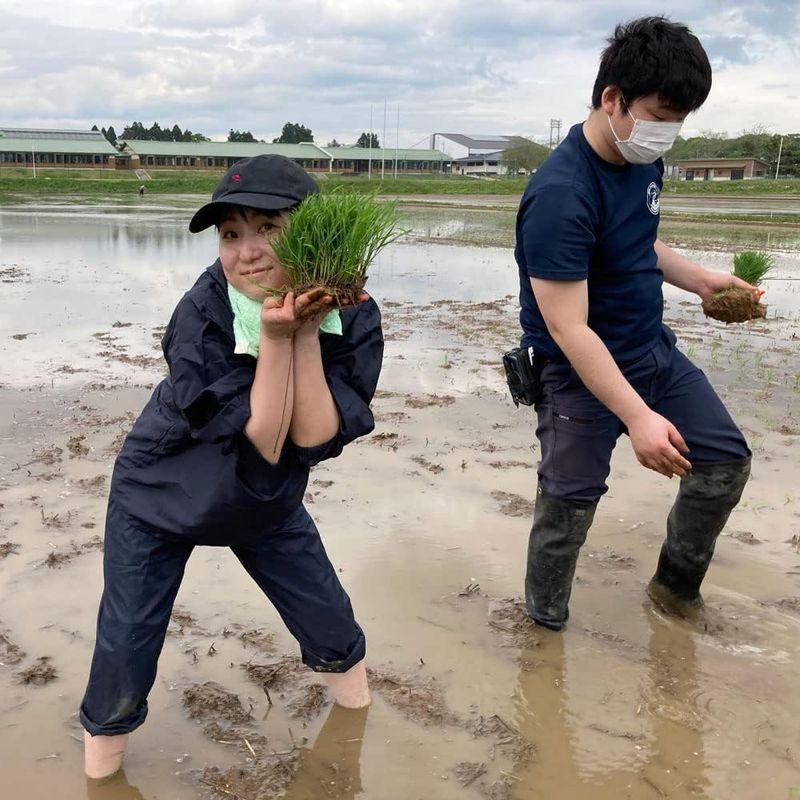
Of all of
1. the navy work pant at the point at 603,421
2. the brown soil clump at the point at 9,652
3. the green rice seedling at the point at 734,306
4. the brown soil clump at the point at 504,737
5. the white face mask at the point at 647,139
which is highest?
the white face mask at the point at 647,139

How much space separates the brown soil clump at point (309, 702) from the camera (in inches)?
115

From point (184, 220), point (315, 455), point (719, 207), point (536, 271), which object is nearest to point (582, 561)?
point (536, 271)

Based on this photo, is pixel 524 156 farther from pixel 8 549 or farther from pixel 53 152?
pixel 8 549

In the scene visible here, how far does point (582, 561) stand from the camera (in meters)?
4.05

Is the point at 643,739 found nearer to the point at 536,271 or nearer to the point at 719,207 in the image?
the point at 536,271

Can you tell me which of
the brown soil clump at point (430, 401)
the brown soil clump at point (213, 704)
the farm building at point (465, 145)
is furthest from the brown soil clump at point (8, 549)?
the farm building at point (465, 145)

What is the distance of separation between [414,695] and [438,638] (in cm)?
39

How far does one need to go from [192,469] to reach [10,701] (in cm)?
129

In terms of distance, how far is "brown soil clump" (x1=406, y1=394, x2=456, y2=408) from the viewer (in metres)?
6.41

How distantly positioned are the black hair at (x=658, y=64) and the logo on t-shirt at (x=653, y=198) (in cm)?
34

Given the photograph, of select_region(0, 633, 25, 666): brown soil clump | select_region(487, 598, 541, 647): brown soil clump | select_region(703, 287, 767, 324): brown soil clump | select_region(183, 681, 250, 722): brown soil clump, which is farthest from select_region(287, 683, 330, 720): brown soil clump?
select_region(703, 287, 767, 324): brown soil clump

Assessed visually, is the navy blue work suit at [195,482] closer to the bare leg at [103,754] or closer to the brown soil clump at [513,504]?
the bare leg at [103,754]

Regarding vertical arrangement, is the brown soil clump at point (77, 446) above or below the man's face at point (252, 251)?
below

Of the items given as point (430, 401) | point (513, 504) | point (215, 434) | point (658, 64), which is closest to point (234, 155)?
point (430, 401)
